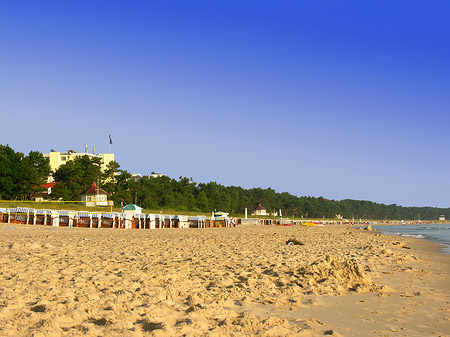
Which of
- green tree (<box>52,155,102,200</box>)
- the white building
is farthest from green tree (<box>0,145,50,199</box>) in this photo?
the white building

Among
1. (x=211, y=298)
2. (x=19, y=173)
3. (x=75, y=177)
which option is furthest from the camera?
(x=75, y=177)

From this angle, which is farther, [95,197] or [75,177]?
[75,177]

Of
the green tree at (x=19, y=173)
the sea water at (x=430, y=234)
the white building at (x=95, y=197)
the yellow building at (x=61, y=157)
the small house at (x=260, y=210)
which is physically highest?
the yellow building at (x=61, y=157)

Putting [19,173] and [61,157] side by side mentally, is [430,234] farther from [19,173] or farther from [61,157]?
[61,157]

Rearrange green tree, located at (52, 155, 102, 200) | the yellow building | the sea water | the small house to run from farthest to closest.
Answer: the small house
the yellow building
green tree, located at (52, 155, 102, 200)
the sea water

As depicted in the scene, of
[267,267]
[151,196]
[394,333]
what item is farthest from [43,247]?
[151,196]

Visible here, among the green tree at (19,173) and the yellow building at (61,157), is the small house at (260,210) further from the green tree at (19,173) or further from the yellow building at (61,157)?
the green tree at (19,173)

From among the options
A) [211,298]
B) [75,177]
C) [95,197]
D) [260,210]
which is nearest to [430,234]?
[95,197]

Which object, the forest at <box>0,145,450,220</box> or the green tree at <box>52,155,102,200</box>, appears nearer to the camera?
the forest at <box>0,145,450,220</box>

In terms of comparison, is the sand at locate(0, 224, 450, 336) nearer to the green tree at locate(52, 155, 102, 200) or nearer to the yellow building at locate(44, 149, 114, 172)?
the green tree at locate(52, 155, 102, 200)

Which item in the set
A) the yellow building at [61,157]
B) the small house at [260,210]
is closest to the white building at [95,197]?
the yellow building at [61,157]

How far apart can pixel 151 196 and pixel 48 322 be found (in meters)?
90.1

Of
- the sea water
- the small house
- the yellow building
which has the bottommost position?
the sea water

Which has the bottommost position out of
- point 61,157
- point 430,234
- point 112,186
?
point 430,234
